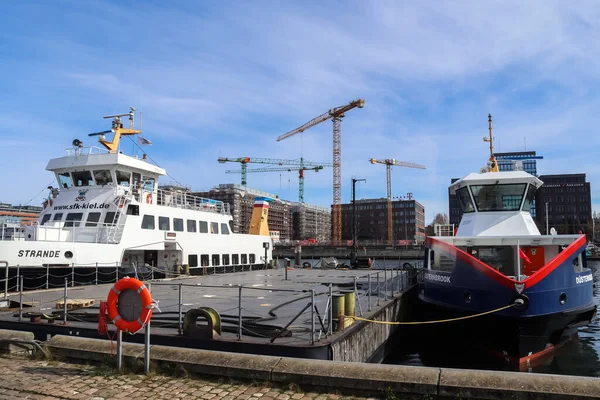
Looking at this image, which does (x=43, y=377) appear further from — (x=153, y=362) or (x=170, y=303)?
(x=170, y=303)

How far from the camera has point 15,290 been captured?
1847 centimetres

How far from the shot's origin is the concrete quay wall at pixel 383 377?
18.6ft

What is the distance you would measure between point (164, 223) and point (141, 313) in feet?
65.1

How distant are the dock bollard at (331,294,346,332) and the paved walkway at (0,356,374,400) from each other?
380 centimetres

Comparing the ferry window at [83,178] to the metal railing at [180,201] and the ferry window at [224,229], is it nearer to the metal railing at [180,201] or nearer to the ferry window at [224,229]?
the metal railing at [180,201]

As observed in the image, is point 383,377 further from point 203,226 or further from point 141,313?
point 203,226

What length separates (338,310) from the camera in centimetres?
1039

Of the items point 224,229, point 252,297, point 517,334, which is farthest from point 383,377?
point 224,229

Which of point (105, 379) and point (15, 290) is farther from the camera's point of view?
point (15, 290)

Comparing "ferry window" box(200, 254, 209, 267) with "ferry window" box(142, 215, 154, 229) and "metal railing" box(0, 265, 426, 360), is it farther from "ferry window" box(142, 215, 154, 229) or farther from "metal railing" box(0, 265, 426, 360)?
"metal railing" box(0, 265, 426, 360)

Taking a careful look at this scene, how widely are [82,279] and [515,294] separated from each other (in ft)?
57.5

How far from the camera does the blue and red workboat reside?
11992 mm

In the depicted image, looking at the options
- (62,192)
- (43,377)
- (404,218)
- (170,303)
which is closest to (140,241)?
(62,192)

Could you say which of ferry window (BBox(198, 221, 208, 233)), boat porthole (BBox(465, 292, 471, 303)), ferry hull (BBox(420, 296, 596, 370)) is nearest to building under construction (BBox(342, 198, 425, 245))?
ferry window (BBox(198, 221, 208, 233))
